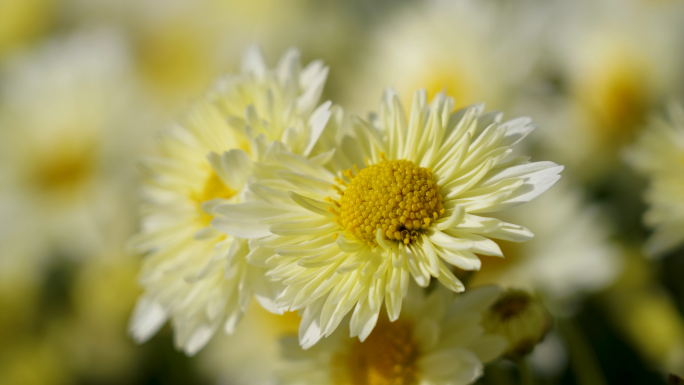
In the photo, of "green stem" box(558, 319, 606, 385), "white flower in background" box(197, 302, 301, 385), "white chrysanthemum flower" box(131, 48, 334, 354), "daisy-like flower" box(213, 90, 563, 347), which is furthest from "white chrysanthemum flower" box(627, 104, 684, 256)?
"white flower in background" box(197, 302, 301, 385)

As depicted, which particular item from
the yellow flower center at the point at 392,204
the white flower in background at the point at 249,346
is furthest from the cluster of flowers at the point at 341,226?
the white flower in background at the point at 249,346

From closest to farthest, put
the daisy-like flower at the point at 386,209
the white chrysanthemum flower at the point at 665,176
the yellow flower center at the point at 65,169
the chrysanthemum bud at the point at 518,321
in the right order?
the daisy-like flower at the point at 386,209 < the chrysanthemum bud at the point at 518,321 < the white chrysanthemum flower at the point at 665,176 < the yellow flower center at the point at 65,169

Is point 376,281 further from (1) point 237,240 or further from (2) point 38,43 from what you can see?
(2) point 38,43

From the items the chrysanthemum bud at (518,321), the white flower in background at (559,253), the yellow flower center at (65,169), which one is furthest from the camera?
the yellow flower center at (65,169)

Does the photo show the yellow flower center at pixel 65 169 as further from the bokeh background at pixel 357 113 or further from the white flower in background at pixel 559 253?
the white flower in background at pixel 559 253

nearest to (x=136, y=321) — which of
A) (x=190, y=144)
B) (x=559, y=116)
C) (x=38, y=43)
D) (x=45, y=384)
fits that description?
(x=190, y=144)

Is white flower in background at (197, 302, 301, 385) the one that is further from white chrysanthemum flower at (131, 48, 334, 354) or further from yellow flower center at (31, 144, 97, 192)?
yellow flower center at (31, 144, 97, 192)

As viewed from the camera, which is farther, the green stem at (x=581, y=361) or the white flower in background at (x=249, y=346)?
the white flower in background at (x=249, y=346)

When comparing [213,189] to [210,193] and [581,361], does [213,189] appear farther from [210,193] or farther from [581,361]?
[581,361]
